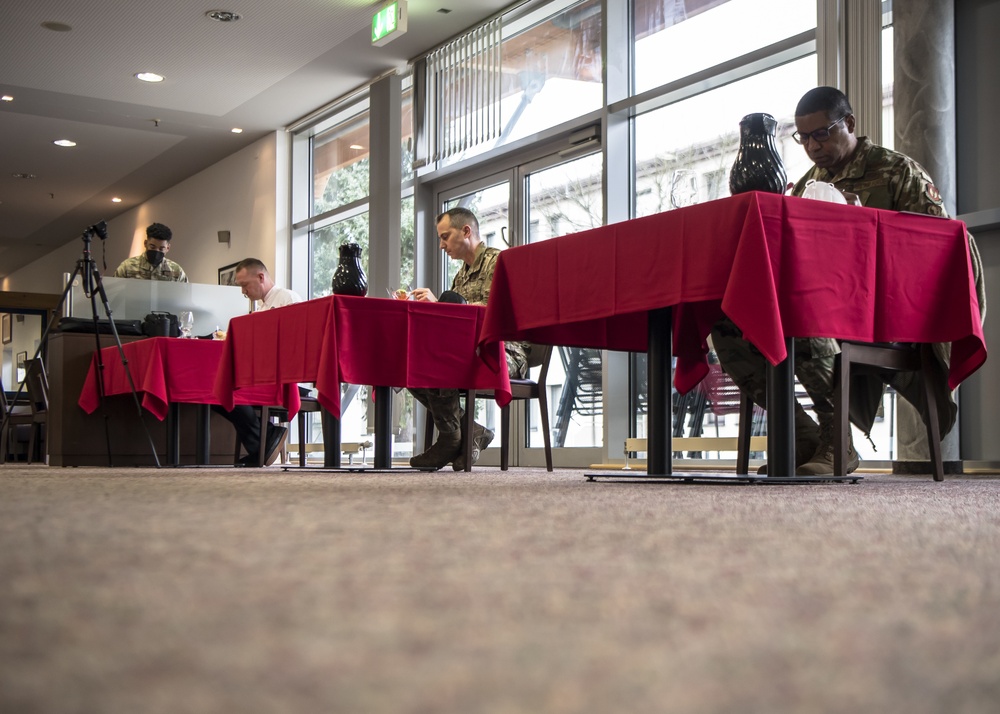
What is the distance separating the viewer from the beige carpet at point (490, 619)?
0.42 m

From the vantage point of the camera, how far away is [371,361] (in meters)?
3.52

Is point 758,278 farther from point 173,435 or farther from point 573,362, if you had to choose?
point 173,435

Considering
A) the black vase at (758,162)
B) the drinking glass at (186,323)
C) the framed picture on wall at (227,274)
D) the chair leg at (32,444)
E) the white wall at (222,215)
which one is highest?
the white wall at (222,215)

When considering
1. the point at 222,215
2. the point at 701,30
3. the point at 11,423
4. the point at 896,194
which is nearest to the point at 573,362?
the point at 701,30

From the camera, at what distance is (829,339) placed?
293cm

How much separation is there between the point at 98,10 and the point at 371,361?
4343 millimetres

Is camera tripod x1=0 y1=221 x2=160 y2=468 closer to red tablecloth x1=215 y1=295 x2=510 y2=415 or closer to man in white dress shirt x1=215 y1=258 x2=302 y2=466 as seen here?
man in white dress shirt x1=215 y1=258 x2=302 y2=466

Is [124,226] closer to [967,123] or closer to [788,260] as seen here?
[967,123]

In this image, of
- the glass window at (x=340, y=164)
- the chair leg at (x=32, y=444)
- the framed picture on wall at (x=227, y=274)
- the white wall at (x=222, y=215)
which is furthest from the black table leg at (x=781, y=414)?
the framed picture on wall at (x=227, y=274)

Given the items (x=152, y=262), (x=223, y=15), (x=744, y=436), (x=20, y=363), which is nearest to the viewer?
(x=744, y=436)

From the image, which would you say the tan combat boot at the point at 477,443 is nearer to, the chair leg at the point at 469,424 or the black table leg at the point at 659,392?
the chair leg at the point at 469,424

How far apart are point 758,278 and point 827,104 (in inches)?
40.4

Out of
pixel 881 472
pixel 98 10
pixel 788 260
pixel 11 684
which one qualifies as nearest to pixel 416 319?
pixel 788 260

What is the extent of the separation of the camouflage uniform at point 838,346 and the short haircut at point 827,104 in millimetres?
119
